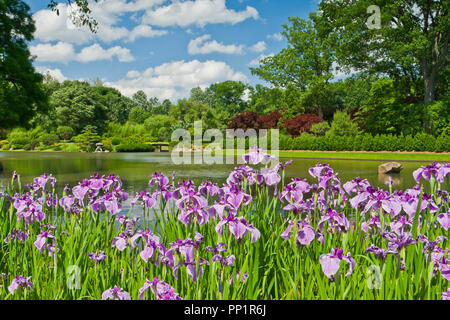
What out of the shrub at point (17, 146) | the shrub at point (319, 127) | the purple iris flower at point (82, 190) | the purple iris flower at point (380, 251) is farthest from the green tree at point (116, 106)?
the purple iris flower at point (380, 251)

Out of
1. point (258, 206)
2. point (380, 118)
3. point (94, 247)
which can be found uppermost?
point (380, 118)

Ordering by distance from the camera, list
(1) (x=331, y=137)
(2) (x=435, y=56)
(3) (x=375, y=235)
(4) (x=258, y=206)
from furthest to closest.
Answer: (1) (x=331, y=137) → (2) (x=435, y=56) → (4) (x=258, y=206) → (3) (x=375, y=235)

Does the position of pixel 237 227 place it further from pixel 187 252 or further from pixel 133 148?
pixel 133 148

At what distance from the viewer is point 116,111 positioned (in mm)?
74688

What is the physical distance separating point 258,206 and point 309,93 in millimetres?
38626

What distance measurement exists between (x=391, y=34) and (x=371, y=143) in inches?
299

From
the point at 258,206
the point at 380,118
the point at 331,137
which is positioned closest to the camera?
the point at 258,206

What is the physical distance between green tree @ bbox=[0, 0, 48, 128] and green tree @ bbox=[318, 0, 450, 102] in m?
20.9

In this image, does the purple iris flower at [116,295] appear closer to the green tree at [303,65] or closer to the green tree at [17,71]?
the green tree at [17,71]

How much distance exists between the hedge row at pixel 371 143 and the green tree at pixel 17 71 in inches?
762

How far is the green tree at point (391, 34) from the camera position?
78.4ft

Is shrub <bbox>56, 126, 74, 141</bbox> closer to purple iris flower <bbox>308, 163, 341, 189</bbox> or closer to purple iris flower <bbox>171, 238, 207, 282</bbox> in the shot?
purple iris flower <bbox>308, 163, 341, 189</bbox>
